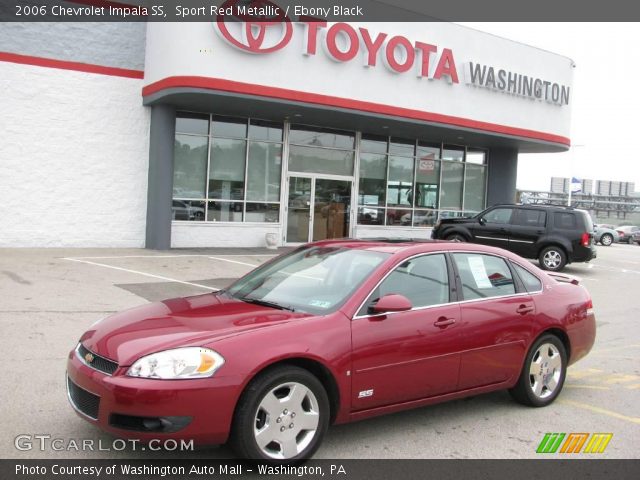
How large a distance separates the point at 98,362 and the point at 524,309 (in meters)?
3.52

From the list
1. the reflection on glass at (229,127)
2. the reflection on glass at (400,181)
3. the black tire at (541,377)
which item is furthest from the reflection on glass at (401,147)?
the black tire at (541,377)

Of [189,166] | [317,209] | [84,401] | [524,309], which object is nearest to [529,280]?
[524,309]

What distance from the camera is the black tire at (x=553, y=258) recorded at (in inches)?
643

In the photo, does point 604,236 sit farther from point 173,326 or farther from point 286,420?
point 173,326

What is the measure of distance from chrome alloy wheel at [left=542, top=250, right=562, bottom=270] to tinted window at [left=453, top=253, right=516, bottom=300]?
11.8 meters

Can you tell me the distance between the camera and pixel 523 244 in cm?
1677

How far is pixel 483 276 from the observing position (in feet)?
17.5

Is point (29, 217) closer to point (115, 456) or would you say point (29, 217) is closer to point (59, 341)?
point (59, 341)

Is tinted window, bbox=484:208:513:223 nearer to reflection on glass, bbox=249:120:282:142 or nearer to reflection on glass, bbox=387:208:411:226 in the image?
reflection on glass, bbox=387:208:411:226

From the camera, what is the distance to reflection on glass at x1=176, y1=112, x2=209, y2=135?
1648 centimetres

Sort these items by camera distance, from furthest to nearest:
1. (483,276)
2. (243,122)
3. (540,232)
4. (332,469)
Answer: (243,122), (540,232), (483,276), (332,469)

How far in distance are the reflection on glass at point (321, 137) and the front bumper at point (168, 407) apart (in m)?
15.0

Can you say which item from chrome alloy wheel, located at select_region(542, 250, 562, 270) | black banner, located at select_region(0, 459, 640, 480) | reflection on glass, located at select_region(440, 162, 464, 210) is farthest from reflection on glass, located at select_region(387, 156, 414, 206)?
black banner, located at select_region(0, 459, 640, 480)

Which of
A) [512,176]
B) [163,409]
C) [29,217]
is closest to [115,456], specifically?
[163,409]
